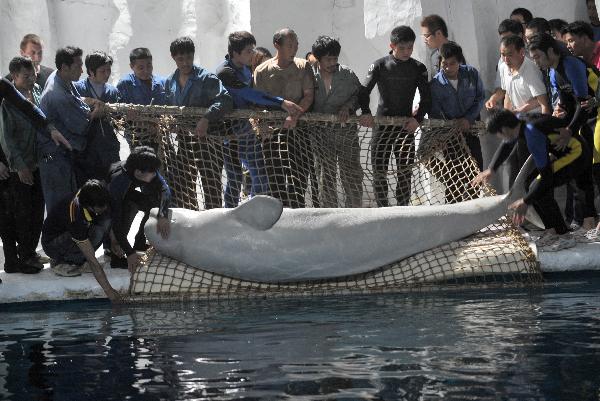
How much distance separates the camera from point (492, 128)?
9.22 m

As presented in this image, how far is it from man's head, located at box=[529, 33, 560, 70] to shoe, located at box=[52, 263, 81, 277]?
4332mm

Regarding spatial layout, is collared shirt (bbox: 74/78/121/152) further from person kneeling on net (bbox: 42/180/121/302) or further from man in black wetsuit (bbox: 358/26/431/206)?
man in black wetsuit (bbox: 358/26/431/206)

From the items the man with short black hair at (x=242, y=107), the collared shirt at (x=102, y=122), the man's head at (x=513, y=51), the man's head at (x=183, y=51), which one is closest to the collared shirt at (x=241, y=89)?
the man with short black hair at (x=242, y=107)

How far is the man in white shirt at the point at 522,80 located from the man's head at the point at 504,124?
133cm

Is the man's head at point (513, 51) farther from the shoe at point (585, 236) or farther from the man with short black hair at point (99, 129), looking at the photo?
the man with short black hair at point (99, 129)

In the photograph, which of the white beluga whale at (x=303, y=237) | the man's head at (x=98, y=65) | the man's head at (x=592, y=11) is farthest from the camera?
the man's head at (x=592, y=11)

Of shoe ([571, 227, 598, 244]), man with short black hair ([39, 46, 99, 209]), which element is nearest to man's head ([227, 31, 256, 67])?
man with short black hair ([39, 46, 99, 209])

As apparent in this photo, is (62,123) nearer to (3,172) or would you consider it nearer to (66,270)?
(3,172)

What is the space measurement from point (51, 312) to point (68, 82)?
6.93 ft

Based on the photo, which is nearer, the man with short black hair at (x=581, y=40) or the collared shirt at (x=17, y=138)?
the collared shirt at (x=17, y=138)

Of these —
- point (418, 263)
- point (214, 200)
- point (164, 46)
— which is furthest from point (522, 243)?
point (164, 46)

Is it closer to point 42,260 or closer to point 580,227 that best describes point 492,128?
point 580,227

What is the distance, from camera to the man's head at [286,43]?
33.1 feet

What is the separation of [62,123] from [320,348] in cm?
399
